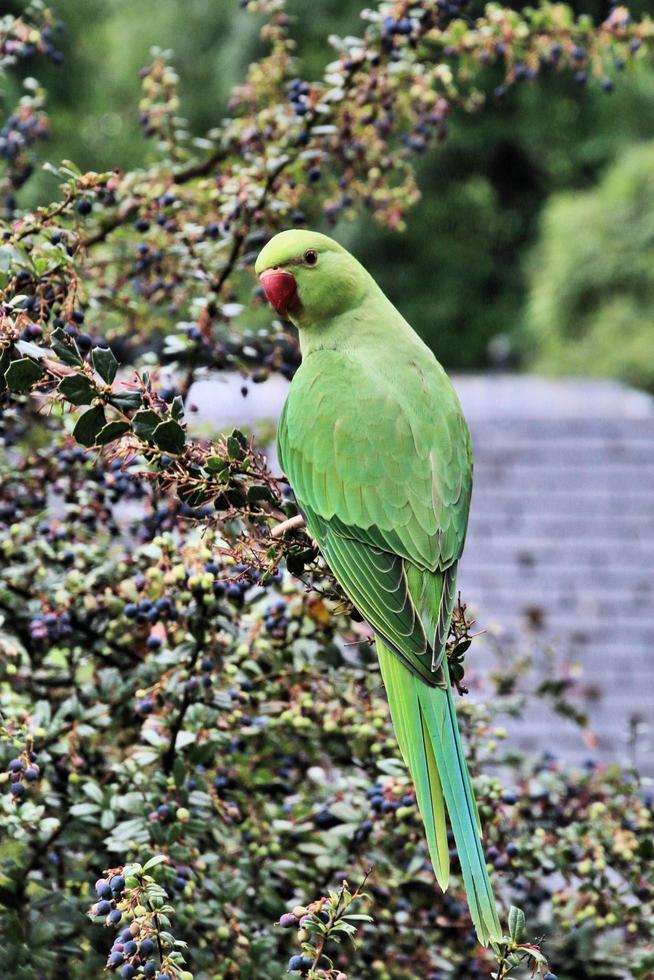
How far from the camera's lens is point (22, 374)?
1257mm

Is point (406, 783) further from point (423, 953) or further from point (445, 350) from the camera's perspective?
point (445, 350)

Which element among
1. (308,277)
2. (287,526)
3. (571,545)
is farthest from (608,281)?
(287,526)

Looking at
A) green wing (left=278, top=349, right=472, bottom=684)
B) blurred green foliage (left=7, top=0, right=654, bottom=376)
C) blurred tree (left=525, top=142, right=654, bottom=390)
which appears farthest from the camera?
blurred green foliage (left=7, top=0, right=654, bottom=376)

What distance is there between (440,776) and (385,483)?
40 centimetres

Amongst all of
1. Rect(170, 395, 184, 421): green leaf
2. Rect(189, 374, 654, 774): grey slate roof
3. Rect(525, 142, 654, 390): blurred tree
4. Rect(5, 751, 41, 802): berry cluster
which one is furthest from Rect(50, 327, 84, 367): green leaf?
Rect(525, 142, 654, 390): blurred tree

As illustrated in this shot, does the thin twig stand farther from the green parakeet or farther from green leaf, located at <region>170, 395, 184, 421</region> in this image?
green leaf, located at <region>170, 395, 184, 421</region>

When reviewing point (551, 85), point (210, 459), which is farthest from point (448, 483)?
point (551, 85)

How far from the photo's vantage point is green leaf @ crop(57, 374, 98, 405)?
4.14 feet

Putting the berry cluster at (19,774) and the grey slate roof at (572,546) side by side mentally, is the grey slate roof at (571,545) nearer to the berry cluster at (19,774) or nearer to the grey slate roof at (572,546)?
the grey slate roof at (572,546)

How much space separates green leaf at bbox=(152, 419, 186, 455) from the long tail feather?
1.20ft

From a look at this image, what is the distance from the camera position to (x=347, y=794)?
5.95 feet

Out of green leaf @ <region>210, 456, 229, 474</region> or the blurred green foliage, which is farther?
the blurred green foliage

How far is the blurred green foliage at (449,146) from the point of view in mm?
12484

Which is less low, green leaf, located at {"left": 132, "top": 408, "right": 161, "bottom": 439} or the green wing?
the green wing
